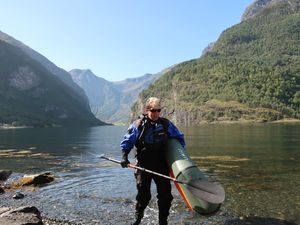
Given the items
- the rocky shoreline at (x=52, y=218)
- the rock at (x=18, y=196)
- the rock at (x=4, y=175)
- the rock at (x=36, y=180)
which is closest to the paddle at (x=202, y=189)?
the rocky shoreline at (x=52, y=218)

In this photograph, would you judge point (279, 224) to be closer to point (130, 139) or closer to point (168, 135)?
point (168, 135)

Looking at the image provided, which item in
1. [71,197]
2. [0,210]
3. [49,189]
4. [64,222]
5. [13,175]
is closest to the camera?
[0,210]

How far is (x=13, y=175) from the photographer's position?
105 ft

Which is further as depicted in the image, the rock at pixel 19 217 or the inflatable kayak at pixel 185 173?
the rock at pixel 19 217

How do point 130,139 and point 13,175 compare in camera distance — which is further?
point 13,175

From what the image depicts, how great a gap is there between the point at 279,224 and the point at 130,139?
7788mm

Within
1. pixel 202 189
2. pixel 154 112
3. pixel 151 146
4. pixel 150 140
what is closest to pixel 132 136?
pixel 150 140

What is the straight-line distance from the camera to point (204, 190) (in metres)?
12.0

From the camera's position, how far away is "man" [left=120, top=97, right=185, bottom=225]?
39.3ft

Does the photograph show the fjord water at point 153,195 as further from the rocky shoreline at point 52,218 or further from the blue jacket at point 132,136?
the blue jacket at point 132,136

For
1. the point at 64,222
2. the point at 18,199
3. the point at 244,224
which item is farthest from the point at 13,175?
the point at 244,224

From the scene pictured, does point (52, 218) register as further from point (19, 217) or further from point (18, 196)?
point (18, 196)

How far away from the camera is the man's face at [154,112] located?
1185 cm

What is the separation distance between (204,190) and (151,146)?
2.25 m
